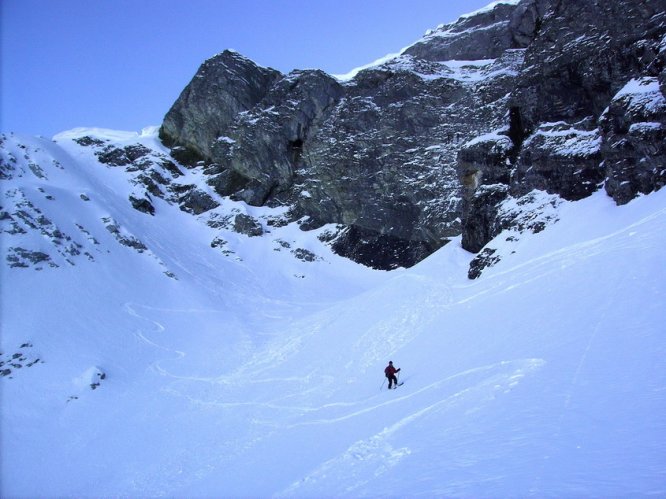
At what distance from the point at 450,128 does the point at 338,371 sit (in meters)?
→ 44.8

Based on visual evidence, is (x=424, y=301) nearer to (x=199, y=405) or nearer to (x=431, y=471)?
(x=199, y=405)

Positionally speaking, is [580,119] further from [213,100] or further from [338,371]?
[213,100]

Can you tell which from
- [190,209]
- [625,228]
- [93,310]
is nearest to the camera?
[625,228]

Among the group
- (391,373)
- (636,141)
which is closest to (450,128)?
(636,141)

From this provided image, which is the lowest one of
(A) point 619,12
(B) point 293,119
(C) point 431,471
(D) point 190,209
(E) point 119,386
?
(C) point 431,471

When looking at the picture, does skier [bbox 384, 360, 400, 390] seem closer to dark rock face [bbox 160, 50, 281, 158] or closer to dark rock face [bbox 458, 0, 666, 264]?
dark rock face [bbox 458, 0, 666, 264]

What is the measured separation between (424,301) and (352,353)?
6497mm

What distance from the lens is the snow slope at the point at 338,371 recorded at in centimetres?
823

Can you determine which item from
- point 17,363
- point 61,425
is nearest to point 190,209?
point 17,363

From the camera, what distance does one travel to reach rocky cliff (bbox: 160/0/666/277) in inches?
1139

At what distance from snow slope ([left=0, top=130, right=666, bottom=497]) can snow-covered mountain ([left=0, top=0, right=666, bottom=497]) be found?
0.10m

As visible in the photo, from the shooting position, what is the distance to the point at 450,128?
59.4 meters

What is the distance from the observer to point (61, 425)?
23.9 m

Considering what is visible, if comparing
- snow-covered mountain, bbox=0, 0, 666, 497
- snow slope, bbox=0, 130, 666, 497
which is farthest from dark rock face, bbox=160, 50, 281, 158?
snow slope, bbox=0, 130, 666, 497
